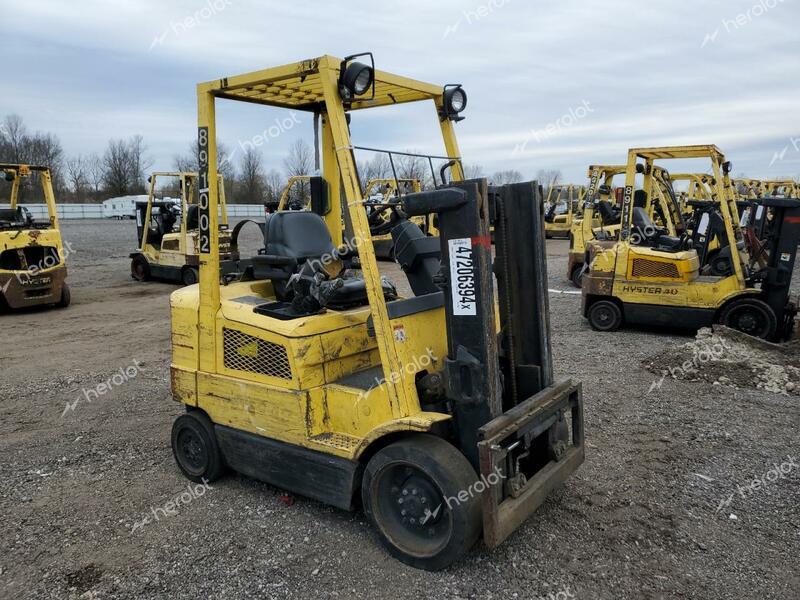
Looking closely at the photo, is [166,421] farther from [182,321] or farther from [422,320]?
[422,320]

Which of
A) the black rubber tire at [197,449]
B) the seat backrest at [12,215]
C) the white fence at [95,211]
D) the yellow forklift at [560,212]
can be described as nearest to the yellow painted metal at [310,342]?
the black rubber tire at [197,449]

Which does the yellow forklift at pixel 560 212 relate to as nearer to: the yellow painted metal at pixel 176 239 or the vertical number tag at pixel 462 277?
the yellow painted metal at pixel 176 239

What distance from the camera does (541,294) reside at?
370 cm

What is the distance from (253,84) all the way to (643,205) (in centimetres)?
1070

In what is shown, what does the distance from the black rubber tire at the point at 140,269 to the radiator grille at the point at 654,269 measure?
476 inches

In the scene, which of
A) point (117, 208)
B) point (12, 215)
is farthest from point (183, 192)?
point (117, 208)

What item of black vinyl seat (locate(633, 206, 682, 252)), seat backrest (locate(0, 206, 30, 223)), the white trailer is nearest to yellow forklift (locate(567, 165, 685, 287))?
black vinyl seat (locate(633, 206, 682, 252))

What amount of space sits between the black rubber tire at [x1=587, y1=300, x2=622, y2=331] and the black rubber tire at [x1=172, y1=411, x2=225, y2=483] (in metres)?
6.98

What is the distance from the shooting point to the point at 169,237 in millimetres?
15508

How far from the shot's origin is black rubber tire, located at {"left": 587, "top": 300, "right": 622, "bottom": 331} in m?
9.66

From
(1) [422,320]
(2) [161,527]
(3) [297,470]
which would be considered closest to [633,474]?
(1) [422,320]

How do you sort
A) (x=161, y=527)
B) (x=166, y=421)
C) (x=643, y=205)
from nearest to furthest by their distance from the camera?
1. (x=161, y=527)
2. (x=166, y=421)
3. (x=643, y=205)

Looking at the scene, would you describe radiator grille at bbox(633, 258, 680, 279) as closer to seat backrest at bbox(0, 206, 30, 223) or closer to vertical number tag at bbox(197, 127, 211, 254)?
vertical number tag at bbox(197, 127, 211, 254)

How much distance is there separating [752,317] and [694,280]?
0.93m
